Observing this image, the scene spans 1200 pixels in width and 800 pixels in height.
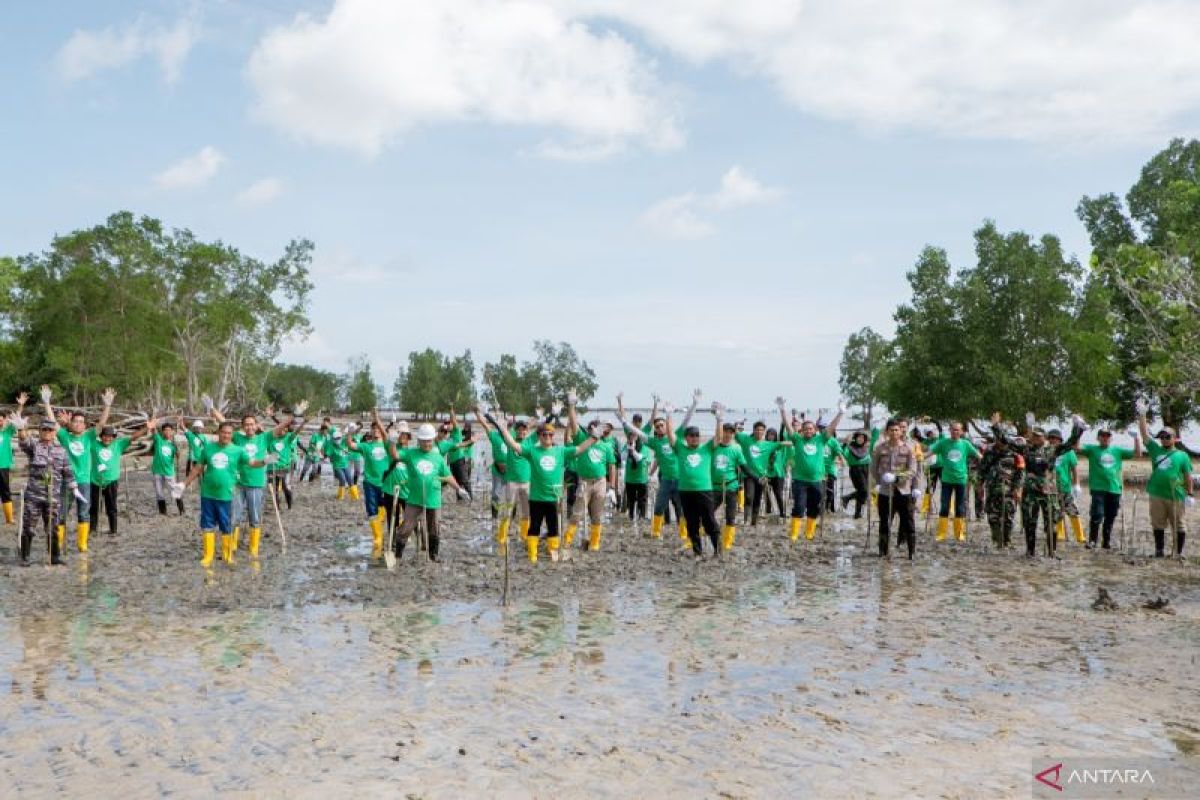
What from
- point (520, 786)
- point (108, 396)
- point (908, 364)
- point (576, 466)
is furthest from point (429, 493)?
point (908, 364)

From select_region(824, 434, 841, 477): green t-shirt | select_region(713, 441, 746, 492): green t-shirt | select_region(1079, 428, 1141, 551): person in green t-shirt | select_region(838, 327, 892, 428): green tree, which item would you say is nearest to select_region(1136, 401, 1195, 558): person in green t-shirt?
select_region(1079, 428, 1141, 551): person in green t-shirt

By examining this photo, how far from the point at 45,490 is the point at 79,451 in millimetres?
1812

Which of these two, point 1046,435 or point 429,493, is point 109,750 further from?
point 1046,435

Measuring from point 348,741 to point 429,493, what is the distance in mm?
6806

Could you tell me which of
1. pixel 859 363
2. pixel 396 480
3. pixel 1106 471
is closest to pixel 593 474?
pixel 396 480

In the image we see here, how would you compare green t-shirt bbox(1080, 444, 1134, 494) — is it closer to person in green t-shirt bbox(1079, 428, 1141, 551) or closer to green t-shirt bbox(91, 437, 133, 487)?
person in green t-shirt bbox(1079, 428, 1141, 551)

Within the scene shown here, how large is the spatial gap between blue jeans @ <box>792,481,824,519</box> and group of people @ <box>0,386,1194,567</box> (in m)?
0.03

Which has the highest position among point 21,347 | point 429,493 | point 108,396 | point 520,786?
point 21,347

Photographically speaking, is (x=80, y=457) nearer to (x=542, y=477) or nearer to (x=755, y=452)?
(x=542, y=477)

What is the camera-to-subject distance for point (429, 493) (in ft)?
43.4

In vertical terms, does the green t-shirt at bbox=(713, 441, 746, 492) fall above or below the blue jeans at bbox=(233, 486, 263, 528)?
above

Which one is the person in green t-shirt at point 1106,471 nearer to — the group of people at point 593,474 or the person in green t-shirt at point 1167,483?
the group of people at point 593,474

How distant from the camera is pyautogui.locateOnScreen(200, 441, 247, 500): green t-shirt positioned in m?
13.1

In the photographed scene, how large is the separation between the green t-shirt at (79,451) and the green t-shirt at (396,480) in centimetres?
455
